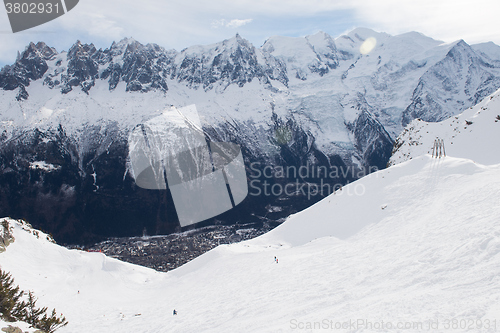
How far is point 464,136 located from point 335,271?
6738 centimetres

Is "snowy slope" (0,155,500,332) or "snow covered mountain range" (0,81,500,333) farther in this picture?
"snowy slope" (0,155,500,332)

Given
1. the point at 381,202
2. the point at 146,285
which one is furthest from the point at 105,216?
the point at 381,202

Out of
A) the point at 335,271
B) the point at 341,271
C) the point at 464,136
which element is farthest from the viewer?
the point at 464,136

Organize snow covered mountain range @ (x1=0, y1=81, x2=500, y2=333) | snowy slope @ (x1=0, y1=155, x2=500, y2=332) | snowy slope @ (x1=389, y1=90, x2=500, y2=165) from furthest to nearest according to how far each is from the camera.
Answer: snowy slope @ (x1=389, y1=90, x2=500, y2=165) → snowy slope @ (x1=0, y1=155, x2=500, y2=332) → snow covered mountain range @ (x1=0, y1=81, x2=500, y2=333)

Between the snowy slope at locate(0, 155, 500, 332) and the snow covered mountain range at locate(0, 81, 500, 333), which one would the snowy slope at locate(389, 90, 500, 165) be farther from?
the snowy slope at locate(0, 155, 500, 332)

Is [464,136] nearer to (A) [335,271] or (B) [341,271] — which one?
(A) [335,271]

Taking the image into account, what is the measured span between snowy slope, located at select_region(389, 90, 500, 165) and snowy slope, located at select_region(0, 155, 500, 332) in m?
Result: 23.9

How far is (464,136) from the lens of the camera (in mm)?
71688

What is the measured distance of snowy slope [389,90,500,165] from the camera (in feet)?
208

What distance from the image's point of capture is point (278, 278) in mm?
28578

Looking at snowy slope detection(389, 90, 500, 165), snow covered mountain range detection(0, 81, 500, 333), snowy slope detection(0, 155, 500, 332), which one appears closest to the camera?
snow covered mountain range detection(0, 81, 500, 333)

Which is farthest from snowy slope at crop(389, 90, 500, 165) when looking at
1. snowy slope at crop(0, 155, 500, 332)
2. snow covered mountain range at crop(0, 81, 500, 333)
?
snowy slope at crop(0, 155, 500, 332)

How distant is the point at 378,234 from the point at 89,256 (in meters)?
53.4

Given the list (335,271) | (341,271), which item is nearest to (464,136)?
(335,271)
